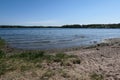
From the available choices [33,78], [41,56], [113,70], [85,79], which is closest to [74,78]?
[85,79]

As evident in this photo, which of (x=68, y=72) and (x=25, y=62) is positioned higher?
(x=25, y=62)

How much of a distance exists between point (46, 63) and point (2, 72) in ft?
7.81

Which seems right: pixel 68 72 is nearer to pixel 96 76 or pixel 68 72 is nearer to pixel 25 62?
pixel 96 76

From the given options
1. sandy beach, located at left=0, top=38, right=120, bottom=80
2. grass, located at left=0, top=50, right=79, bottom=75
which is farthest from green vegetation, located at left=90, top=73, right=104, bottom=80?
grass, located at left=0, top=50, right=79, bottom=75

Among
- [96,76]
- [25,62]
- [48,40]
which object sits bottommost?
[48,40]

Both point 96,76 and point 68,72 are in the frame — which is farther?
point 68,72

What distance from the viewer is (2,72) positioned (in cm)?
741

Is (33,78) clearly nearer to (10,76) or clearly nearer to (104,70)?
(10,76)

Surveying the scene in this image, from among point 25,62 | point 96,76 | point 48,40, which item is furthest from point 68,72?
point 48,40

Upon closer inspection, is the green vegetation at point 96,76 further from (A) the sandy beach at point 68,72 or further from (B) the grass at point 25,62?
(B) the grass at point 25,62

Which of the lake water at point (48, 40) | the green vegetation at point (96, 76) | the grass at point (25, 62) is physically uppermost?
the grass at point (25, 62)

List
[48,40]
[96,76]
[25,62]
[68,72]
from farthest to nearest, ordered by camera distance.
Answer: [48,40] < [25,62] < [68,72] < [96,76]

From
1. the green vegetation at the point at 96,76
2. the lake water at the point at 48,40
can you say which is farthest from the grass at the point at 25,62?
the lake water at the point at 48,40

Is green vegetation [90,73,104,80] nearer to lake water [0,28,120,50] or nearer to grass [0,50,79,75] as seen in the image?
grass [0,50,79,75]
